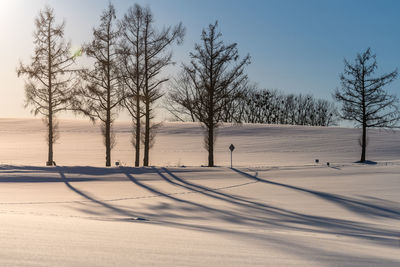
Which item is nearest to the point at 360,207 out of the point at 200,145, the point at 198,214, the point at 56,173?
the point at 198,214

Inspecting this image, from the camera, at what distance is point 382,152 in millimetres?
43906

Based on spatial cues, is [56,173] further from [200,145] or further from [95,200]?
[200,145]

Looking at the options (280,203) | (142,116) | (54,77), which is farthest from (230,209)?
(54,77)

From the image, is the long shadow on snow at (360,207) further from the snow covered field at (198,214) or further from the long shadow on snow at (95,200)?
the long shadow on snow at (95,200)

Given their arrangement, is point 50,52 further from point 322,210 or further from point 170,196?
point 322,210

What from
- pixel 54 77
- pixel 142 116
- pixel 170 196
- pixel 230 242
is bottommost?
pixel 170 196

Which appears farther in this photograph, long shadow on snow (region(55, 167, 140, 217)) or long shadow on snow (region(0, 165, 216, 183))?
long shadow on snow (region(0, 165, 216, 183))

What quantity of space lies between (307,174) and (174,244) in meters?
17.5

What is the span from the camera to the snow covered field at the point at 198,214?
3.97m

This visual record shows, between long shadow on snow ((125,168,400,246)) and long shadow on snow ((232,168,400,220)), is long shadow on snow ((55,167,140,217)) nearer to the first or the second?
long shadow on snow ((125,168,400,246))

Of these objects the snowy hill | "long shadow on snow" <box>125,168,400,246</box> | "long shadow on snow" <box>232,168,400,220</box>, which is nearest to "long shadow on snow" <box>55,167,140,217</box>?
"long shadow on snow" <box>125,168,400,246</box>

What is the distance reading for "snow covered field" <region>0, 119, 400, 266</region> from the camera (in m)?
3.97

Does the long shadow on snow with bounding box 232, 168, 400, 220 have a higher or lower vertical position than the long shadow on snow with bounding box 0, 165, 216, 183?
lower

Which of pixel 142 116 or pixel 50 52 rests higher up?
pixel 50 52
